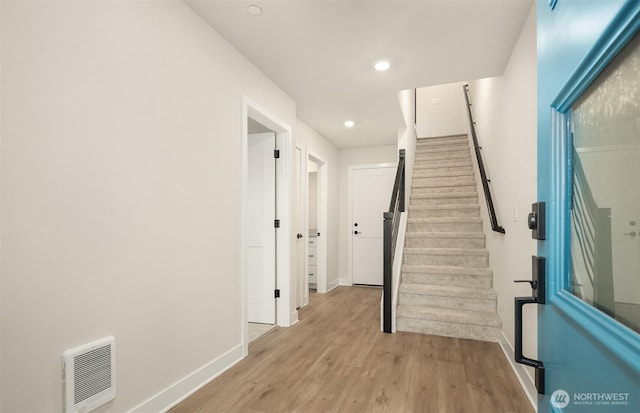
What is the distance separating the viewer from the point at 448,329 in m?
3.14

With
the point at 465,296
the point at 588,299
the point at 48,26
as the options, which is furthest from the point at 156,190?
the point at 465,296

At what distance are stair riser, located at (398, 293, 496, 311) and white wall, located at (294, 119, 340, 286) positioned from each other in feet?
6.71

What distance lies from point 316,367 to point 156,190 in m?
1.71

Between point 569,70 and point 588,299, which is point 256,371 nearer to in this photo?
point 588,299

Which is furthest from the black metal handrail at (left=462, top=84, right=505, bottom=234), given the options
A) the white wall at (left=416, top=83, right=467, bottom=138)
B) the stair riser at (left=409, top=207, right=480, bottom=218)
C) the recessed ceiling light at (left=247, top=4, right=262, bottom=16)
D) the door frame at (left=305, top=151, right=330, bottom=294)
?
the recessed ceiling light at (left=247, top=4, right=262, bottom=16)

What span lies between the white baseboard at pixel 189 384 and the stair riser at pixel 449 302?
185 centimetres

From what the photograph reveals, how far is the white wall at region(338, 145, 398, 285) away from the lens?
5797mm

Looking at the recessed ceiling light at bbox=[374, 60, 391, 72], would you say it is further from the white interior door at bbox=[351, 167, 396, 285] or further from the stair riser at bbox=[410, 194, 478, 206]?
the white interior door at bbox=[351, 167, 396, 285]

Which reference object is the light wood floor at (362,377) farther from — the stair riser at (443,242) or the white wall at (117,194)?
the stair riser at (443,242)

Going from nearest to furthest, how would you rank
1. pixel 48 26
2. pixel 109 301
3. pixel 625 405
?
pixel 625 405
pixel 48 26
pixel 109 301

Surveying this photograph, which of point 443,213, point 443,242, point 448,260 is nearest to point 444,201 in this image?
point 443,213

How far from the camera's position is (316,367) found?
2.46 metres

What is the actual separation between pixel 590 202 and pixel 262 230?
315 cm

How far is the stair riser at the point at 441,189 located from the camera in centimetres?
461
